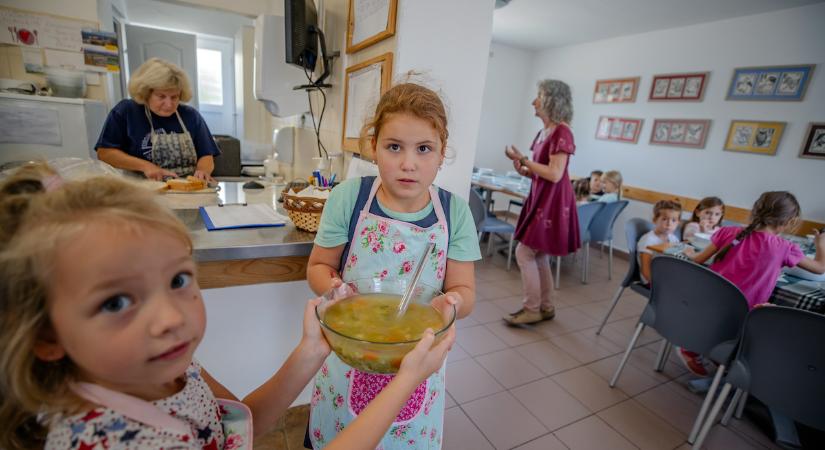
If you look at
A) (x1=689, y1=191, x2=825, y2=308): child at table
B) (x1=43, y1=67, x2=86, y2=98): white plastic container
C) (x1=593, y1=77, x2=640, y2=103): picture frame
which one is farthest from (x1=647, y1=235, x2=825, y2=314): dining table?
(x1=43, y1=67, x2=86, y2=98): white plastic container

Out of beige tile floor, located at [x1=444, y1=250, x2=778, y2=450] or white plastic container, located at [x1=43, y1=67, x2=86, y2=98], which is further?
white plastic container, located at [x1=43, y1=67, x2=86, y2=98]

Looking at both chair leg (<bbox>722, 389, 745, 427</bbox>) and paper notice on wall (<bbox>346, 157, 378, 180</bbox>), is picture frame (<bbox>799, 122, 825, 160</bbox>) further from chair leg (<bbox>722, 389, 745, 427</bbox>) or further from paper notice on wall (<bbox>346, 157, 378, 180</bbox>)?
paper notice on wall (<bbox>346, 157, 378, 180</bbox>)

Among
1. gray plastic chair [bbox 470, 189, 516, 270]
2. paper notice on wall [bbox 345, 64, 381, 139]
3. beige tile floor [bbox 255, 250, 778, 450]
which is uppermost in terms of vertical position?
paper notice on wall [bbox 345, 64, 381, 139]

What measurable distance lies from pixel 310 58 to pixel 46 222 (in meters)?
1.84

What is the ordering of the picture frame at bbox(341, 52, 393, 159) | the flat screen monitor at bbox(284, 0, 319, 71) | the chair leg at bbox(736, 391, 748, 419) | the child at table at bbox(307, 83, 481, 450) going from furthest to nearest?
the chair leg at bbox(736, 391, 748, 419), the flat screen monitor at bbox(284, 0, 319, 71), the picture frame at bbox(341, 52, 393, 159), the child at table at bbox(307, 83, 481, 450)

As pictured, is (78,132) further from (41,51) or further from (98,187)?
(98,187)

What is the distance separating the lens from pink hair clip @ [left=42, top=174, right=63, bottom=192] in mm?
428

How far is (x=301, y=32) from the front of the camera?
178cm

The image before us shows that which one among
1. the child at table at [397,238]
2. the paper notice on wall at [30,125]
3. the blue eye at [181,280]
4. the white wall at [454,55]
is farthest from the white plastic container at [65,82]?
the blue eye at [181,280]

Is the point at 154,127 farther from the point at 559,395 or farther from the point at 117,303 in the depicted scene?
the point at 559,395

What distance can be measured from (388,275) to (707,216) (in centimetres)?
297

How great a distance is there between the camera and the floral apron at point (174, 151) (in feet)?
6.62

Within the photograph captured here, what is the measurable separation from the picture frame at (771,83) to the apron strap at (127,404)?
5008 millimetres

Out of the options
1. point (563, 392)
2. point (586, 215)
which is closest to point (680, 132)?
point (586, 215)
